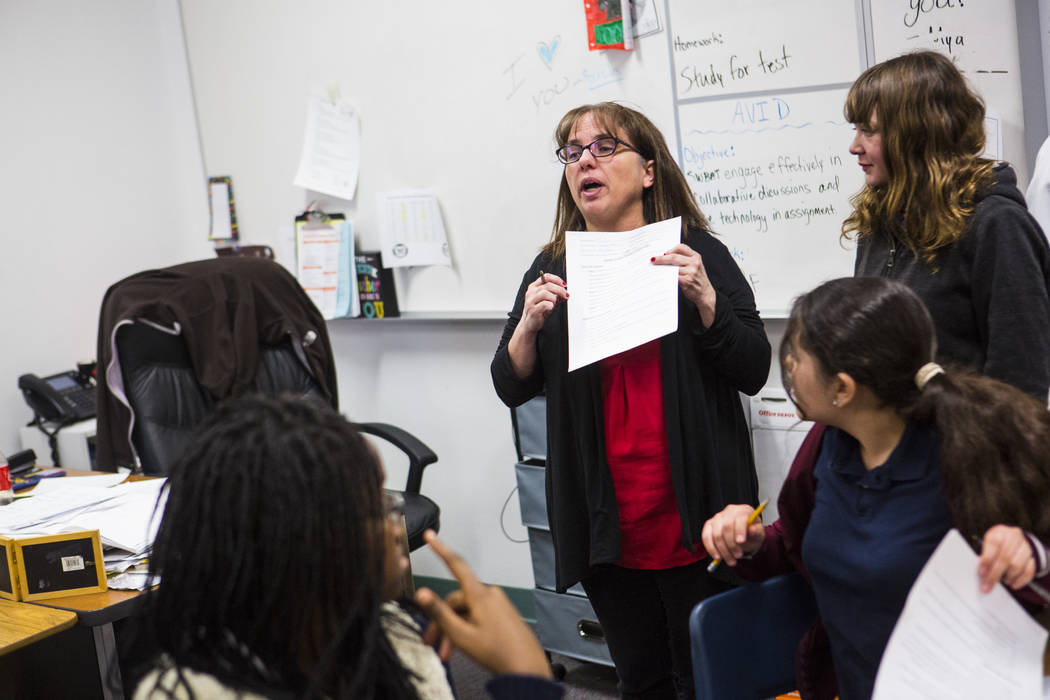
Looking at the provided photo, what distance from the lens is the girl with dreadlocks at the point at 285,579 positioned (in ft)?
3.16

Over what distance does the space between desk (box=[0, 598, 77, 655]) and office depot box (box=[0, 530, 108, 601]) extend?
44 millimetres

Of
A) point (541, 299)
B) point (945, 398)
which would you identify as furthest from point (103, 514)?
point (945, 398)

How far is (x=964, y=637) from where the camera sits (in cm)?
113

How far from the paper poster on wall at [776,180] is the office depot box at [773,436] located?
0.80 ft

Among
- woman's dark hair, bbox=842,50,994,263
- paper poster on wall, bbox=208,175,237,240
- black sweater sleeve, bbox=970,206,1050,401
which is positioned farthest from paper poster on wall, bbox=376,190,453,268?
black sweater sleeve, bbox=970,206,1050,401

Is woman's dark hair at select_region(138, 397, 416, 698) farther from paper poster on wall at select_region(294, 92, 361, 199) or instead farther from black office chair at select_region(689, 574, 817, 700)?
paper poster on wall at select_region(294, 92, 361, 199)

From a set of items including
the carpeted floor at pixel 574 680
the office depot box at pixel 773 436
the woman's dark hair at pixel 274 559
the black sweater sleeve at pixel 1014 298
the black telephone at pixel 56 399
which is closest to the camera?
the woman's dark hair at pixel 274 559

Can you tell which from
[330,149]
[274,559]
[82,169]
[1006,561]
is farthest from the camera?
[82,169]

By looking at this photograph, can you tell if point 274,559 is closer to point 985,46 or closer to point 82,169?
point 985,46

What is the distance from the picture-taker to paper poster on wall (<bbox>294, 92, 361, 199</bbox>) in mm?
3285

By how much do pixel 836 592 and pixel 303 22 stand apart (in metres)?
2.69

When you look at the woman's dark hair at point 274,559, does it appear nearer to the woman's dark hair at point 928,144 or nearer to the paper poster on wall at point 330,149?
the woman's dark hair at point 928,144

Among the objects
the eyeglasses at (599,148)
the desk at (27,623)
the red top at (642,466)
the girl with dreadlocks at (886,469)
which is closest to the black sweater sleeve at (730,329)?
the red top at (642,466)

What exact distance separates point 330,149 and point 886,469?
97.3 inches
